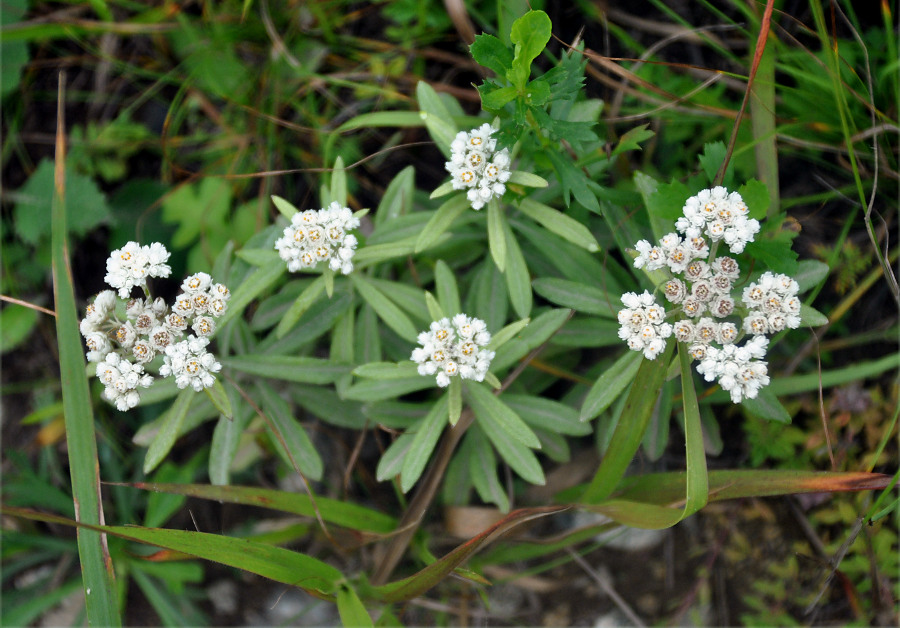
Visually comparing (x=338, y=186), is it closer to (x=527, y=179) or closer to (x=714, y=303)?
(x=527, y=179)

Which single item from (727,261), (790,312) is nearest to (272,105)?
(727,261)

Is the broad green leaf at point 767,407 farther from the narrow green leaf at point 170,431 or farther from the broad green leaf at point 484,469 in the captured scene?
the narrow green leaf at point 170,431

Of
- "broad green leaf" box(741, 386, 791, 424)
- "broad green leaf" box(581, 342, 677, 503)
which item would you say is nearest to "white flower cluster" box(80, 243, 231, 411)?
"broad green leaf" box(581, 342, 677, 503)

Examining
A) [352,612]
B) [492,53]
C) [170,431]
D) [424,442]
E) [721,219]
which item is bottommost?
[352,612]

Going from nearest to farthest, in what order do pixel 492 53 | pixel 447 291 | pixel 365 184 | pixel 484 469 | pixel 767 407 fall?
1. pixel 492 53
2. pixel 767 407
3. pixel 447 291
4. pixel 484 469
5. pixel 365 184

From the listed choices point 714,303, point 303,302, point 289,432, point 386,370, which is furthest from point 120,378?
point 714,303

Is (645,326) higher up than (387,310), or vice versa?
(645,326)

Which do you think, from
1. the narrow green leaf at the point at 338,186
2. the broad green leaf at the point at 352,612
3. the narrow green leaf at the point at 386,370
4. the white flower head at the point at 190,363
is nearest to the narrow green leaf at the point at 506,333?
the narrow green leaf at the point at 386,370
